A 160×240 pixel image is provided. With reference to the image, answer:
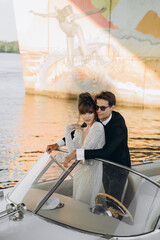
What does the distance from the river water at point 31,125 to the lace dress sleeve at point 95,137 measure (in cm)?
565

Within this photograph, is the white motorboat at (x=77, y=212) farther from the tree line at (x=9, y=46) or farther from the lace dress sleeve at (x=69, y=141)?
the tree line at (x=9, y=46)

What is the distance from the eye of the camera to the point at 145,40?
18656 mm

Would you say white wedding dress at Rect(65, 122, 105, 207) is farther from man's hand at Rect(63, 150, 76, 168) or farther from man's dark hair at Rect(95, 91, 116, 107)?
man's dark hair at Rect(95, 91, 116, 107)

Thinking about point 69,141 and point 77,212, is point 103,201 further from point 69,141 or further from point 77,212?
point 69,141

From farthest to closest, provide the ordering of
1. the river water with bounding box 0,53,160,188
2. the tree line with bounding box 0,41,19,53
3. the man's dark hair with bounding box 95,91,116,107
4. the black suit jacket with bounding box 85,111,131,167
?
1. the tree line with bounding box 0,41,19,53
2. the river water with bounding box 0,53,160,188
3. the man's dark hair with bounding box 95,91,116,107
4. the black suit jacket with bounding box 85,111,131,167

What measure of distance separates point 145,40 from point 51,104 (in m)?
6.28

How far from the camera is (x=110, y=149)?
228 centimetres

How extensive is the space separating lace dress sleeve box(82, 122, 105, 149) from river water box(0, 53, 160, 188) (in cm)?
565

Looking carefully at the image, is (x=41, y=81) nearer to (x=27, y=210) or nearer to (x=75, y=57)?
(x=75, y=57)

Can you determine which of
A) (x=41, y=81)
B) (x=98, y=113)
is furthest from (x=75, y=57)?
(x=98, y=113)

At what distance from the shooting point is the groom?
2.11 meters
